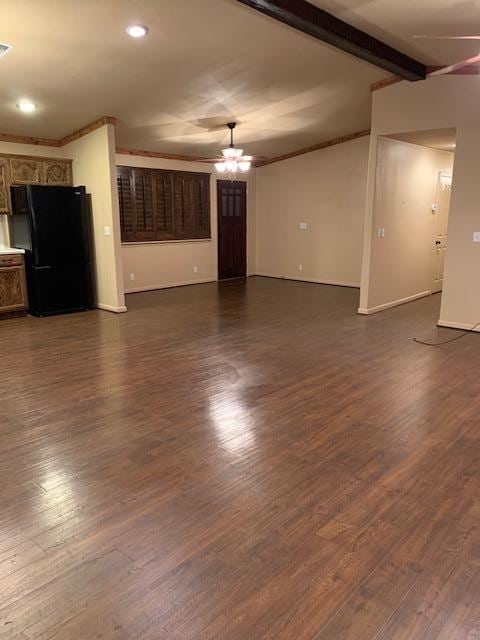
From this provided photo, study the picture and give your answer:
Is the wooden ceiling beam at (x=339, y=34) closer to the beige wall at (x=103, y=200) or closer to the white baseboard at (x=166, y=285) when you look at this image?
the beige wall at (x=103, y=200)

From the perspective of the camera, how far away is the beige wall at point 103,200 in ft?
20.2

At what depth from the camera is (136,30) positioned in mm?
3781

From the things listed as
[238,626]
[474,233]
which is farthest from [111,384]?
[474,233]

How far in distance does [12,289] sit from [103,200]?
1749mm

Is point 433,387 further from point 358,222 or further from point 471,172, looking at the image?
point 358,222

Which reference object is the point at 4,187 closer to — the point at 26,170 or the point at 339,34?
the point at 26,170

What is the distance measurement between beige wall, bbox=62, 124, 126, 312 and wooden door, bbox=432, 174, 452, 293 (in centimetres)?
505

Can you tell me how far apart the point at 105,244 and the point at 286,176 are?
14.6 ft

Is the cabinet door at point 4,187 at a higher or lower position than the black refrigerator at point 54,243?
higher

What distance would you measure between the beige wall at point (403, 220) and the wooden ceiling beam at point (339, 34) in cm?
104

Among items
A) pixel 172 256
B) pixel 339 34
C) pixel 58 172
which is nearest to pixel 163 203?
pixel 172 256

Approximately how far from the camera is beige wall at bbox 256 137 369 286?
836 cm

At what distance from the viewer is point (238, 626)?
1.51 meters

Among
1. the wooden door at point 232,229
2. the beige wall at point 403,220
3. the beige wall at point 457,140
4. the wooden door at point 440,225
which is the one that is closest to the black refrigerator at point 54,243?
the wooden door at point 232,229
